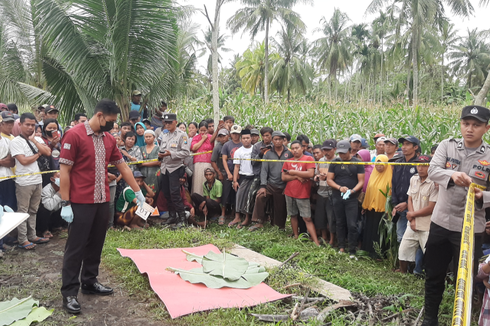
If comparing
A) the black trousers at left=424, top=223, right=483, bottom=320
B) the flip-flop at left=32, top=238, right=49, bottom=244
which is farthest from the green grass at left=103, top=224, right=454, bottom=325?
the flip-flop at left=32, top=238, right=49, bottom=244

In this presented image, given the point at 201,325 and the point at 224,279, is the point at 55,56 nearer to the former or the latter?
the point at 224,279

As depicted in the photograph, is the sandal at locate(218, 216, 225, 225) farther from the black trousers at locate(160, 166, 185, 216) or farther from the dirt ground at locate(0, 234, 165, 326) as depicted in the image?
the dirt ground at locate(0, 234, 165, 326)

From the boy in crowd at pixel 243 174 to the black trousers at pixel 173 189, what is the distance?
1.07m

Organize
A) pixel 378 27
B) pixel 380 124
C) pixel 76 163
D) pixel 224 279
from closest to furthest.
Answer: pixel 76 163 < pixel 224 279 < pixel 380 124 < pixel 378 27

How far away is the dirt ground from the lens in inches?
143

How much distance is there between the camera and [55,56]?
8.98 m

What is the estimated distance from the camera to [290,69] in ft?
105

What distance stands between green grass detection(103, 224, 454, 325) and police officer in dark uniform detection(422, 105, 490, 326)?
2.04 feet

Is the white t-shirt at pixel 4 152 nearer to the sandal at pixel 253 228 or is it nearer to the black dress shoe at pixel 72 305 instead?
the black dress shoe at pixel 72 305

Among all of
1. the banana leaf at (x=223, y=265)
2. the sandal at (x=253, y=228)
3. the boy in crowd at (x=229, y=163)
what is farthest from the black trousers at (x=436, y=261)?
the boy in crowd at (x=229, y=163)

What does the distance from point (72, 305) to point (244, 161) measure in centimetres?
445

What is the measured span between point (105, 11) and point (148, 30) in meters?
1.03

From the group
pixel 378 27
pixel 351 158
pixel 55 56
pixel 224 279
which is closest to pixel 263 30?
pixel 378 27

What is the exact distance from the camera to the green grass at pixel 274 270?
367 cm
